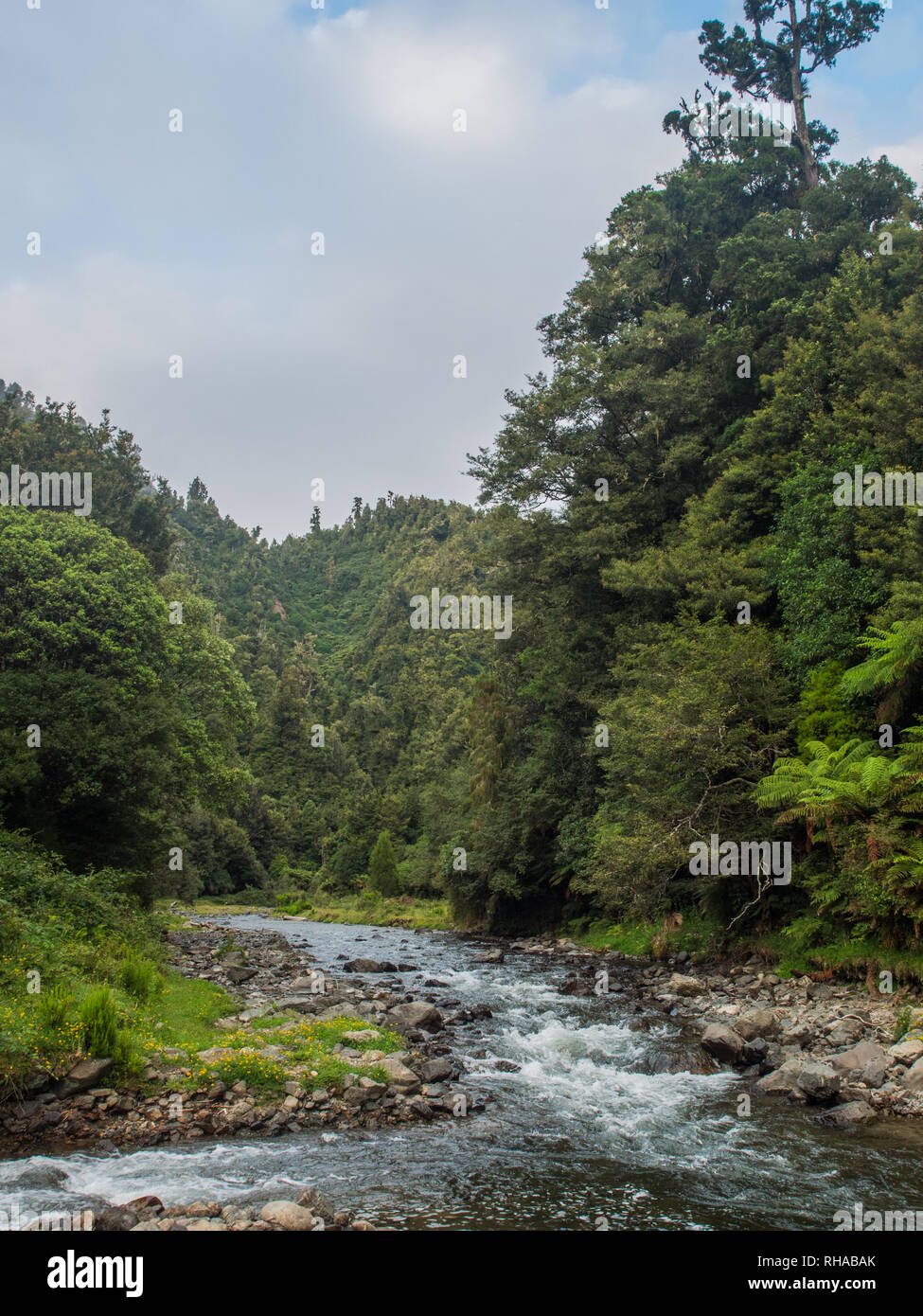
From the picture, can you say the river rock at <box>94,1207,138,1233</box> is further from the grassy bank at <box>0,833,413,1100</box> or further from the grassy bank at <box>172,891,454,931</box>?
the grassy bank at <box>172,891,454,931</box>

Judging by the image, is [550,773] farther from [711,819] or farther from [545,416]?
[545,416]

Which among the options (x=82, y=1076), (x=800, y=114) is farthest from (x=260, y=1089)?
(x=800, y=114)

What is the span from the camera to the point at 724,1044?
47.5 ft

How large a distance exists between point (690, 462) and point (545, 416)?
752 centimetres

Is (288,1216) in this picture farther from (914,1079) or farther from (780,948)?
(780,948)

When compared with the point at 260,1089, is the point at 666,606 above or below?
above

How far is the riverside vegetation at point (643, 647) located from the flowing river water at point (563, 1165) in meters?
2.47

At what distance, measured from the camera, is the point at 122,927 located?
1866 centimetres

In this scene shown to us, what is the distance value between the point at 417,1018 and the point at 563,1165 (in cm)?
771

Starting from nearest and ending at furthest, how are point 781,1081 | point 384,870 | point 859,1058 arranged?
point 781,1081 → point 859,1058 → point 384,870

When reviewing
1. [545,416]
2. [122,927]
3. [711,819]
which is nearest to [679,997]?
[711,819]

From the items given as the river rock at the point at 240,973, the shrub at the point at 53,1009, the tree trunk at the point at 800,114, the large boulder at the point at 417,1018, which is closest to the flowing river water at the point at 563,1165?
the shrub at the point at 53,1009

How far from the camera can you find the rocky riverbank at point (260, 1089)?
1024cm

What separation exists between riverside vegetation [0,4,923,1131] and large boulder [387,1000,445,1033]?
3.29 metres
